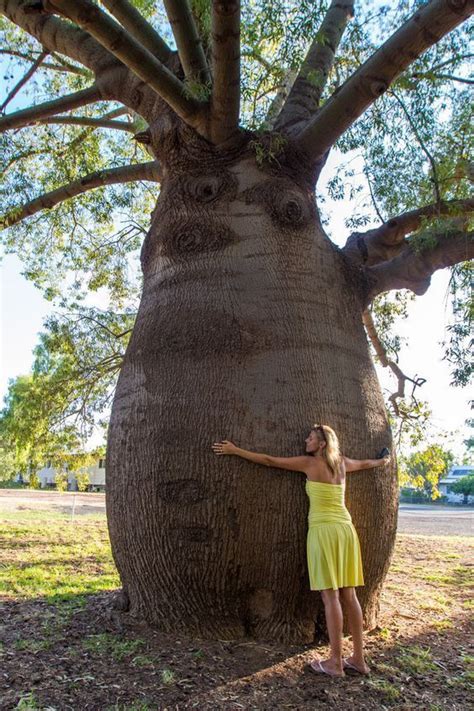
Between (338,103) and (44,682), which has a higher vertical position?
(338,103)

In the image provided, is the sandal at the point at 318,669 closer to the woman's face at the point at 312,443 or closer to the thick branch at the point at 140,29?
the woman's face at the point at 312,443

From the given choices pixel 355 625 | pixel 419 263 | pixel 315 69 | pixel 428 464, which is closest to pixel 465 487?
pixel 428 464

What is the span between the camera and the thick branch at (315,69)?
17.4 ft

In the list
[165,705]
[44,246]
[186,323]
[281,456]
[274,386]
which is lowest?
[165,705]

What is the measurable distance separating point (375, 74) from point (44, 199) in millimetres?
3852

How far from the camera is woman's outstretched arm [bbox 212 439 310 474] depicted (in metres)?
3.65

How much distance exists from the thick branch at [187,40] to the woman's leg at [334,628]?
367 cm

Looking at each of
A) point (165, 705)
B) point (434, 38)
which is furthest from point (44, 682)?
point (434, 38)

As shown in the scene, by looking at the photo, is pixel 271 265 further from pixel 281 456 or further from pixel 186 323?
pixel 281 456

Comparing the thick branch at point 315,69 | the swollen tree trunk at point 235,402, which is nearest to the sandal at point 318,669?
the swollen tree trunk at point 235,402

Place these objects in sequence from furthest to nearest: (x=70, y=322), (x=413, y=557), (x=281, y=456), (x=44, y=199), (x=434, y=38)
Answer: (x=70, y=322) → (x=413, y=557) → (x=44, y=199) → (x=434, y=38) → (x=281, y=456)

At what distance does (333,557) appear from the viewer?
3.54 meters

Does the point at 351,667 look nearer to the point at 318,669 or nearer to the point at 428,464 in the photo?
the point at 318,669

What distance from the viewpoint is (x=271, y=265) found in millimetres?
4371
